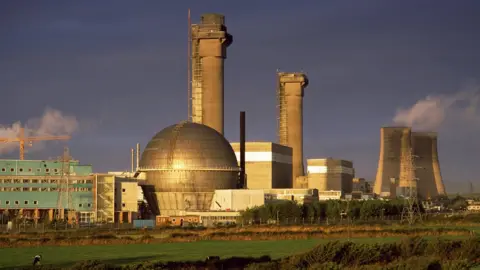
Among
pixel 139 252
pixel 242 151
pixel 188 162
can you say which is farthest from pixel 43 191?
pixel 139 252

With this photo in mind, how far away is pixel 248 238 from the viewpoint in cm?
7438

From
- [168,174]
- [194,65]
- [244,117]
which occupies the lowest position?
[168,174]

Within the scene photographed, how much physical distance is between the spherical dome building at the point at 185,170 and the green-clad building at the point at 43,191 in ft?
38.9

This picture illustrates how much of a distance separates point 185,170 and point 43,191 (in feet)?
74.1

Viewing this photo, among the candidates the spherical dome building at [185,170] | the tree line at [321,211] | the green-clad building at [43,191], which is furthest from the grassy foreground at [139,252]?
the spherical dome building at [185,170]

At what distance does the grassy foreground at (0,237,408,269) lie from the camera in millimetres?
51281

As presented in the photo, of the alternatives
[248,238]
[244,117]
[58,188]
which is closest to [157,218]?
[58,188]

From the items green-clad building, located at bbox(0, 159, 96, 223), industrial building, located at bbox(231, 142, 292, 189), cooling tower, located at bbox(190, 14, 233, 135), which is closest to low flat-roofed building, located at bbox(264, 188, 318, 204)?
industrial building, located at bbox(231, 142, 292, 189)

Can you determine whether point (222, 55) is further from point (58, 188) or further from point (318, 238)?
point (318, 238)

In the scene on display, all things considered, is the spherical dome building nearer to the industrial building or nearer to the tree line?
the tree line

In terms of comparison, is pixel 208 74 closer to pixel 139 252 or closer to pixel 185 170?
pixel 185 170

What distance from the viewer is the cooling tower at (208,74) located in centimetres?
17712

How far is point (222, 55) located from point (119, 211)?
58099 millimetres

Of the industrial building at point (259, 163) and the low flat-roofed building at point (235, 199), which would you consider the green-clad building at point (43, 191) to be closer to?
the low flat-roofed building at point (235, 199)
